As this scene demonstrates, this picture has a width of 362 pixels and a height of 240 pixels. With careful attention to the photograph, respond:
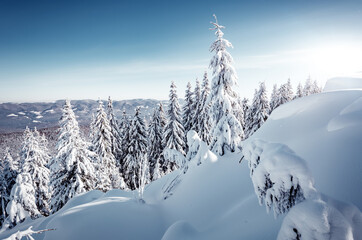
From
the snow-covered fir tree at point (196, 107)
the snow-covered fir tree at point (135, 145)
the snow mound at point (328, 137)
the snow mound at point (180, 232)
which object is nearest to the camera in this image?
the snow mound at point (328, 137)

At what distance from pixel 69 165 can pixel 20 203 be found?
6044 mm

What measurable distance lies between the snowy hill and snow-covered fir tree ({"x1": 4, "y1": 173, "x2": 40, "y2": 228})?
9.20 m

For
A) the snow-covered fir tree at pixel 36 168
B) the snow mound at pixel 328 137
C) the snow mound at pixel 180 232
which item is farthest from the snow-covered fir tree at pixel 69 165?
the snow mound at pixel 328 137

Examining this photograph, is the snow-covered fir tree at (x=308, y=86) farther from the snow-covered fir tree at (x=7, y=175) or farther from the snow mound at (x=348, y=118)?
the snow-covered fir tree at (x=7, y=175)

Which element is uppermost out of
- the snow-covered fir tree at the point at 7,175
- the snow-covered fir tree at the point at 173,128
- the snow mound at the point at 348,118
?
the snow mound at the point at 348,118

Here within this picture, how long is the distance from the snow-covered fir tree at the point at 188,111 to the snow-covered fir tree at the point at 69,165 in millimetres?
14345

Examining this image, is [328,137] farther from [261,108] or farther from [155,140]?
[155,140]

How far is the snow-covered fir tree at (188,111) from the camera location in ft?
82.3

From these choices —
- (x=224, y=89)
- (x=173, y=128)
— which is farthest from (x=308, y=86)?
(x=224, y=89)

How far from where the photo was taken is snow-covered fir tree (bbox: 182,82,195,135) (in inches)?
988

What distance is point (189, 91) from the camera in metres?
25.0

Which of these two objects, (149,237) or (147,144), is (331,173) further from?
(147,144)

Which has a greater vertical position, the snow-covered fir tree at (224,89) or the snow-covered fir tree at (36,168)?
the snow-covered fir tree at (224,89)

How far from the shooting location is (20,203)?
1498 centimetres
